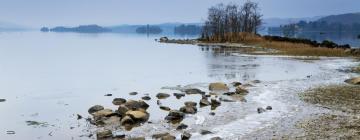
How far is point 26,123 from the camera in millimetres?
26625

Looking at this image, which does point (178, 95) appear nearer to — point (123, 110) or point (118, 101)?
point (118, 101)

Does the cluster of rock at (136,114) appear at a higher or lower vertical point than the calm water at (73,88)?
higher

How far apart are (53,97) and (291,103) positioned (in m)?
17.5

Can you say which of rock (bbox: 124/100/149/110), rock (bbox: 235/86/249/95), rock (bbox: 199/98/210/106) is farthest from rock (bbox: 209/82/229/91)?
rock (bbox: 124/100/149/110)

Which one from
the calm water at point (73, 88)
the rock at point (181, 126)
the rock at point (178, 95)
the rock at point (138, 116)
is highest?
the rock at point (138, 116)

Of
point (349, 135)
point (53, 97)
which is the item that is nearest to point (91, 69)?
point (53, 97)

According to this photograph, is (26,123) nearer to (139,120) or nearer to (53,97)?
(139,120)

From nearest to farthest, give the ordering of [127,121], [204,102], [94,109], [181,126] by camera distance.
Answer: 1. [181,126]
2. [127,121]
3. [94,109]
4. [204,102]

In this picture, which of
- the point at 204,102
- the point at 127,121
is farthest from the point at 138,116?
the point at 204,102

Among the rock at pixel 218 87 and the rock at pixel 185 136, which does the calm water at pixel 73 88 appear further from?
the rock at pixel 185 136

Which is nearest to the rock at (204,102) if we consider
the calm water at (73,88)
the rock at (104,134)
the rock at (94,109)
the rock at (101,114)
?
the calm water at (73,88)

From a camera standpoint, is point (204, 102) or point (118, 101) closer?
point (204, 102)

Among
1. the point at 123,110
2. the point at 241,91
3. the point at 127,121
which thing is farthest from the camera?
the point at 241,91

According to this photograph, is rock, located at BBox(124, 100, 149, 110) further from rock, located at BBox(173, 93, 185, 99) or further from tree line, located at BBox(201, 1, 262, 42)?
tree line, located at BBox(201, 1, 262, 42)
